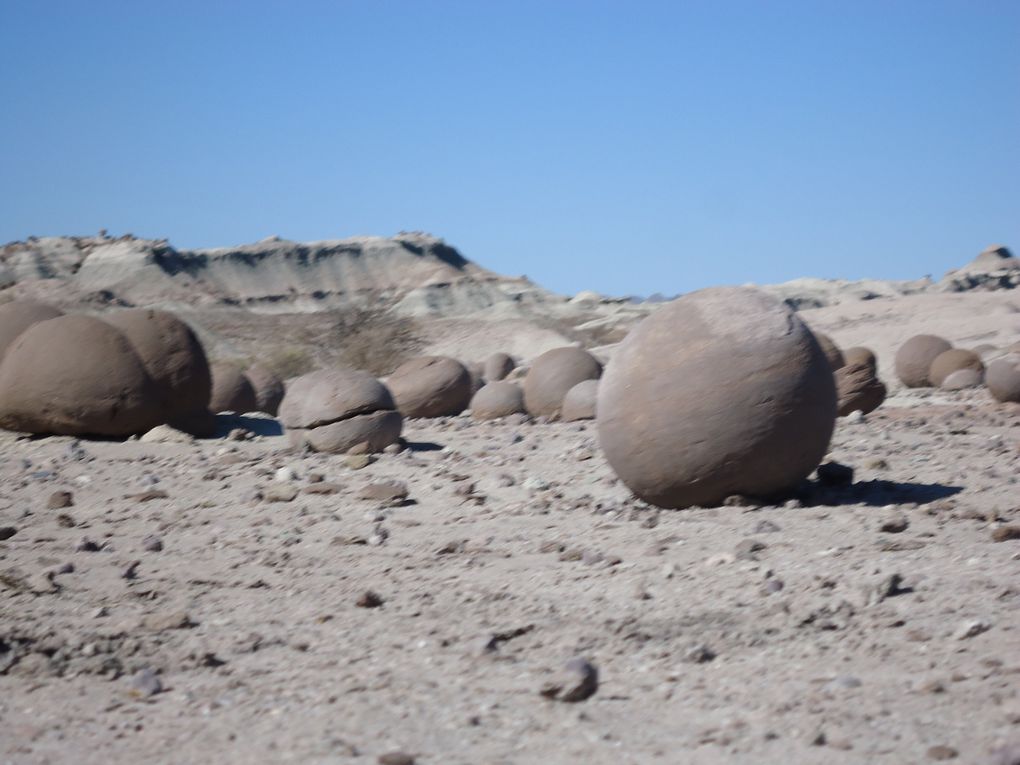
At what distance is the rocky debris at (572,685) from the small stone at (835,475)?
461 centimetres

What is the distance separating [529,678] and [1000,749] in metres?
1.73

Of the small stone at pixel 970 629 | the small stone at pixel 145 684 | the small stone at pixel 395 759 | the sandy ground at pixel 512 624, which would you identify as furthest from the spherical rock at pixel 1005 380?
the small stone at pixel 395 759

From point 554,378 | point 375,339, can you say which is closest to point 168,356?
point 554,378

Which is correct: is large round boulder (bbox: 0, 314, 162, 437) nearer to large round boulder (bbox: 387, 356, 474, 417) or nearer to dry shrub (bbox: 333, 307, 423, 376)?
large round boulder (bbox: 387, 356, 474, 417)

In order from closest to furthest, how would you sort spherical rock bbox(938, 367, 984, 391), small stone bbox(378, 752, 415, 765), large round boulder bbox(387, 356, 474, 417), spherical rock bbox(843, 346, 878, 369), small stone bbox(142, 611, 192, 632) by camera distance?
small stone bbox(378, 752, 415, 765) < small stone bbox(142, 611, 192, 632) < large round boulder bbox(387, 356, 474, 417) < spherical rock bbox(843, 346, 878, 369) < spherical rock bbox(938, 367, 984, 391)

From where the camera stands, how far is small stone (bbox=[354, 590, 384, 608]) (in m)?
5.63

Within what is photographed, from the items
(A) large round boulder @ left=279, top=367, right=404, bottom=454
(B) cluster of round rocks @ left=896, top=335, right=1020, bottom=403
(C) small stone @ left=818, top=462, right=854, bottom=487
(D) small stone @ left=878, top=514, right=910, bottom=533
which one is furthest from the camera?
(B) cluster of round rocks @ left=896, top=335, right=1020, bottom=403

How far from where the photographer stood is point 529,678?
4.43 meters

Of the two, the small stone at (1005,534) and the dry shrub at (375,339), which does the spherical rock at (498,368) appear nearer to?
the dry shrub at (375,339)

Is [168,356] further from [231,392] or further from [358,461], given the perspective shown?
[231,392]

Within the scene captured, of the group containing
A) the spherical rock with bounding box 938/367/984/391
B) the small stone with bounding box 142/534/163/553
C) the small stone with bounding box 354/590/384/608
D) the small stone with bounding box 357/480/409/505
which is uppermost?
the small stone with bounding box 354/590/384/608

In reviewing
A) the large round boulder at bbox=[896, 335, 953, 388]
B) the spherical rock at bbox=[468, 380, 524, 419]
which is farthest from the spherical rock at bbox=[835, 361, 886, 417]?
the large round boulder at bbox=[896, 335, 953, 388]

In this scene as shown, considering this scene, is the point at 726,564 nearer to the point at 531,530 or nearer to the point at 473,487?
the point at 531,530

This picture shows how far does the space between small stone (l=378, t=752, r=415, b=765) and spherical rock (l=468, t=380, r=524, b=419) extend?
1325 centimetres
